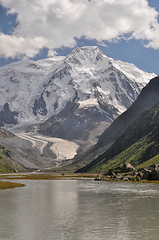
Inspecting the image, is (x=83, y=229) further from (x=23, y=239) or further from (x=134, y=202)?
(x=134, y=202)

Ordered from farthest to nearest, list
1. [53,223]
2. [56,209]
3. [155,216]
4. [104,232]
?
[56,209]
[155,216]
[53,223]
[104,232]

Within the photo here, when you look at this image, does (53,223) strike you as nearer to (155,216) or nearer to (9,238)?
(9,238)

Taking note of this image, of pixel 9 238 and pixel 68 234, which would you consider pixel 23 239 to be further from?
pixel 68 234

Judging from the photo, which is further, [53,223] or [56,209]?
[56,209]

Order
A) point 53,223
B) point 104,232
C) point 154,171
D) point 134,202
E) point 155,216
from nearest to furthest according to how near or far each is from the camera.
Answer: point 104,232 < point 53,223 < point 155,216 < point 134,202 < point 154,171

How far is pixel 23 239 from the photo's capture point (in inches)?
1720

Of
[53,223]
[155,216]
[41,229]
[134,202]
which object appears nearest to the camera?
[41,229]

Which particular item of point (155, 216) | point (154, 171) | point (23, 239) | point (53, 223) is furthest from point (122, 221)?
point (154, 171)

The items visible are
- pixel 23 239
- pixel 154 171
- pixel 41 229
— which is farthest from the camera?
pixel 154 171

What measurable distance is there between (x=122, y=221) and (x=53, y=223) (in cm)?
1191

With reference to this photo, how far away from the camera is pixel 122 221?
5456 centimetres

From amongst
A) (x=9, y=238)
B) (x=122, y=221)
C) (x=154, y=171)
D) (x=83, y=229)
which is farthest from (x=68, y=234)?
(x=154, y=171)

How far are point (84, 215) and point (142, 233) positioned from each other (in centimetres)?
1712

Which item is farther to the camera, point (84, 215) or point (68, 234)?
point (84, 215)
